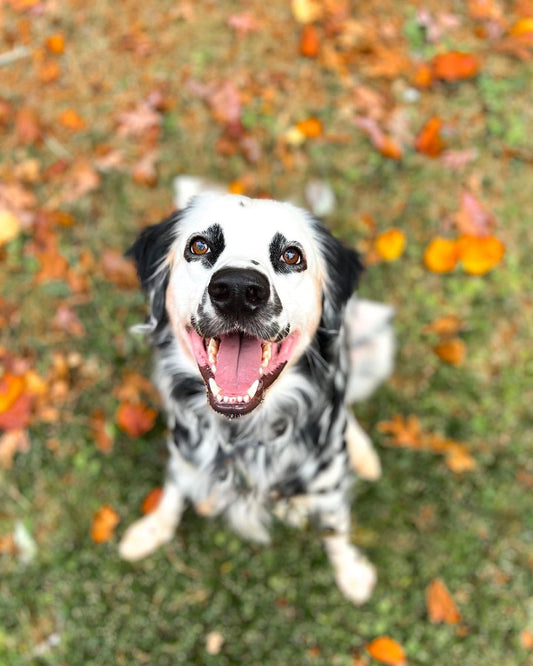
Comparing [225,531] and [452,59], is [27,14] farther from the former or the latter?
[225,531]

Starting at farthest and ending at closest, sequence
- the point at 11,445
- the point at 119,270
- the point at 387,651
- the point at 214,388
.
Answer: the point at 119,270 → the point at 11,445 → the point at 387,651 → the point at 214,388

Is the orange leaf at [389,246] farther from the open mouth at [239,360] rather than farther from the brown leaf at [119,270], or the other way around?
the open mouth at [239,360]

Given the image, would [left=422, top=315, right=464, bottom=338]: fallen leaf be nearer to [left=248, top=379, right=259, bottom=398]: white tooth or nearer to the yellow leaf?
[left=248, top=379, right=259, bottom=398]: white tooth

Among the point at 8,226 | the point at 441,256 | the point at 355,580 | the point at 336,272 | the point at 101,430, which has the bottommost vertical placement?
the point at 355,580

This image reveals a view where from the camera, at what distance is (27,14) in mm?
4891

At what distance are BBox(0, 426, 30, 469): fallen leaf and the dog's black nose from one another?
2375mm

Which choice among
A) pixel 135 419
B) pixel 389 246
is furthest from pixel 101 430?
pixel 389 246

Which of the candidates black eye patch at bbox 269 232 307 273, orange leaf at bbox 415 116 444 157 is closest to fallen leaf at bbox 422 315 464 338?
orange leaf at bbox 415 116 444 157

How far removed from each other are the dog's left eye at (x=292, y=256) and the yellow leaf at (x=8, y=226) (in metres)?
2.71

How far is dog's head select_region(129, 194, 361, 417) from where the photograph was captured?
7.22 feet

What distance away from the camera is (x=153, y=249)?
2.68 metres

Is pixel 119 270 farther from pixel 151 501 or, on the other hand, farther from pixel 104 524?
pixel 104 524

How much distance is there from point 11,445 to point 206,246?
235cm

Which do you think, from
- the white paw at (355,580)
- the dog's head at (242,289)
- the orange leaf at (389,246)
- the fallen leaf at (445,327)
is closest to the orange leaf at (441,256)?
the orange leaf at (389,246)
